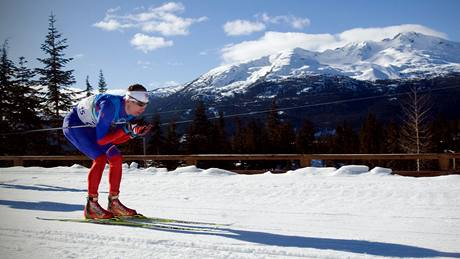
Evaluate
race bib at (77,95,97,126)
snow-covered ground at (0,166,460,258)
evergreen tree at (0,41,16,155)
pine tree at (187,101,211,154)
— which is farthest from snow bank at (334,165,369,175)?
pine tree at (187,101,211,154)

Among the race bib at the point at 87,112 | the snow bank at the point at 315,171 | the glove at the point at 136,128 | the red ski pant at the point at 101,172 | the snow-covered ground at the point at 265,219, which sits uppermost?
the race bib at the point at 87,112

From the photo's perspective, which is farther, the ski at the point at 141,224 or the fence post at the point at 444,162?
the fence post at the point at 444,162

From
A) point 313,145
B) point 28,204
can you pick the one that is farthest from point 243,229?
point 313,145

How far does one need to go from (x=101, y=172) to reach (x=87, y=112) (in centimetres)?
85

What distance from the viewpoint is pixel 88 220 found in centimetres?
520

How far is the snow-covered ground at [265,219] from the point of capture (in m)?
3.74

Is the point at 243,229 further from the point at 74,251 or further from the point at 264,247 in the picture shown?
the point at 74,251

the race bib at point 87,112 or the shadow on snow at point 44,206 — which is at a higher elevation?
the race bib at point 87,112

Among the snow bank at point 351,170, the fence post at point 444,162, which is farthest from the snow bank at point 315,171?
the fence post at point 444,162

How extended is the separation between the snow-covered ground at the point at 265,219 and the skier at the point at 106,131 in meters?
0.53

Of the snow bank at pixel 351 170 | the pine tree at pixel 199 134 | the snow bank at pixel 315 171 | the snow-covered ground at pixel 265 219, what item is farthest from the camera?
the pine tree at pixel 199 134

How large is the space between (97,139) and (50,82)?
95.6 ft

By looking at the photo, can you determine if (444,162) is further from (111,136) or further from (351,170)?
(111,136)

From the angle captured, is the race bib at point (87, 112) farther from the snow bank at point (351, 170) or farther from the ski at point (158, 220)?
the snow bank at point (351, 170)
